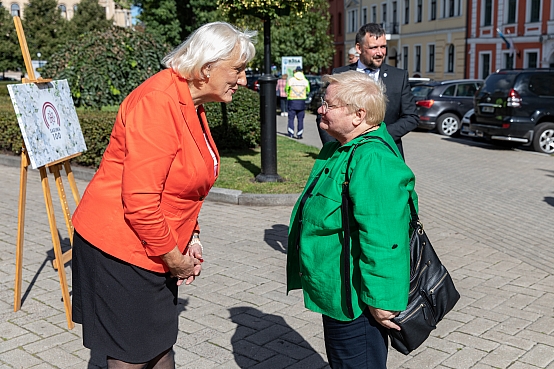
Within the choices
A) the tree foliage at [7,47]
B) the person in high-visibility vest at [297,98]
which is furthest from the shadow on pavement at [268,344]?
the tree foliage at [7,47]

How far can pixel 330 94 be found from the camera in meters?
2.61

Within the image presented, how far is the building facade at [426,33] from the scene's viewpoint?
1549 inches

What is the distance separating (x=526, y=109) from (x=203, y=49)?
13099mm

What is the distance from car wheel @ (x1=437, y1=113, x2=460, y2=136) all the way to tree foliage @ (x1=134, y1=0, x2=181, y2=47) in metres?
12.9

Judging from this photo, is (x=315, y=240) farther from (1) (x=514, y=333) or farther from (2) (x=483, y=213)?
(2) (x=483, y=213)

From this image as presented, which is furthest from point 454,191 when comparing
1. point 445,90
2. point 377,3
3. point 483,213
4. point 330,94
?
point 377,3

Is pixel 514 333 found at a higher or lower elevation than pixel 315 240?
lower

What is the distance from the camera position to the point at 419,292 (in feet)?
8.46

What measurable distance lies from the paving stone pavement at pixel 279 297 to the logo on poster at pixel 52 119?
1.32 metres

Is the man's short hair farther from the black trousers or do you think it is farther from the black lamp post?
the black lamp post

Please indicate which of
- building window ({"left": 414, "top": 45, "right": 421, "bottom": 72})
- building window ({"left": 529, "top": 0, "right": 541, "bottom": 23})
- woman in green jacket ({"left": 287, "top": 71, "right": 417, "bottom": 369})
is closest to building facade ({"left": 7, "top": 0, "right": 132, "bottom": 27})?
building window ({"left": 414, "top": 45, "right": 421, "bottom": 72})

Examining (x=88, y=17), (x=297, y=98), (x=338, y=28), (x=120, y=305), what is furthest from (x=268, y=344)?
(x=88, y=17)

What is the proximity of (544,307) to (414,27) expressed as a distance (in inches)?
1688

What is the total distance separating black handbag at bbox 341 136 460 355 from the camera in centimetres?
251
